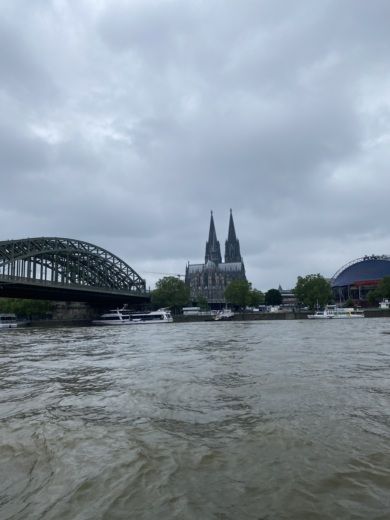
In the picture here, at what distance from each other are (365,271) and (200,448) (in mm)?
176060

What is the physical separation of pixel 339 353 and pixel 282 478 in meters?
16.9

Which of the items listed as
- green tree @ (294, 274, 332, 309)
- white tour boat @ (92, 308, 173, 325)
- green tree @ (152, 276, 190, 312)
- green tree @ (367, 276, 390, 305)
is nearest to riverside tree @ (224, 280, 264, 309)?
green tree @ (152, 276, 190, 312)

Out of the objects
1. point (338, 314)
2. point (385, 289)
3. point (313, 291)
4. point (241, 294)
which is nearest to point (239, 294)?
point (241, 294)

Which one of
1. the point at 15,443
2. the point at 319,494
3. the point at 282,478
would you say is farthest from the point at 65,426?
the point at 319,494

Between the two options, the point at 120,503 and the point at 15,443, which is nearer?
the point at 120,503

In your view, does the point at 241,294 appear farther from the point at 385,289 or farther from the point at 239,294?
the point at 385,289

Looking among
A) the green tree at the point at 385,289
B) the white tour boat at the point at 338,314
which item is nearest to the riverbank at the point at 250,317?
the white tour boat at the point at 338,314

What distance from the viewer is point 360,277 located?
169 meters

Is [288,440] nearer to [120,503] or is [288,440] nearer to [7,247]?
[120,503]

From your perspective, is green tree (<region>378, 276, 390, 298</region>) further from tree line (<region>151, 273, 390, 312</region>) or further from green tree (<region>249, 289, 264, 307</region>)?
green tree (<region>249, 289, 264, 307</region>)

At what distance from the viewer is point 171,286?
477 ft

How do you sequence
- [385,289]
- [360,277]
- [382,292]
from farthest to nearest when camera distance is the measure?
[360,277], [382,292], [385,289]

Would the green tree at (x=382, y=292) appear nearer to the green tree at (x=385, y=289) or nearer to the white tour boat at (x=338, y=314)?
the green tree at (x=385, y=289)

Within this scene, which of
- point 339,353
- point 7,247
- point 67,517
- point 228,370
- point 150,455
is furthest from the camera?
point 7,247
